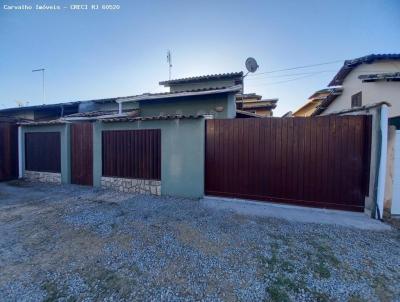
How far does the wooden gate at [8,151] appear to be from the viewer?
30.8 ft

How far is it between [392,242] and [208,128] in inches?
198

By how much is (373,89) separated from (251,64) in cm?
529

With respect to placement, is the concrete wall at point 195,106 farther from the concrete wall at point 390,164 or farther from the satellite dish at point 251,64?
the concrete wall at point 390,164

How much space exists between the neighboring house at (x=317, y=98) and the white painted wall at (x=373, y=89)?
16.5 inches

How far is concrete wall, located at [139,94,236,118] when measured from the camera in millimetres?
8992

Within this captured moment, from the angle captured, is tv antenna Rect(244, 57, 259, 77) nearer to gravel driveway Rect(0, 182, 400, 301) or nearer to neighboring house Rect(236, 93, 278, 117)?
neighboring house Rect(236, 93, 278, 117)

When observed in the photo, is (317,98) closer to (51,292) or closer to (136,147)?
(136,147)

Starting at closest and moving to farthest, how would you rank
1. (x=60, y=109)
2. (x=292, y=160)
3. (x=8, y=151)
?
(x=292, y=160)
(x=8, y=151)
(x=60, y=109)

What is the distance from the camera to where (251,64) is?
989cm

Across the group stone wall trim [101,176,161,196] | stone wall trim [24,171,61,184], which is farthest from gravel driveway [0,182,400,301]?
stone wall trim [24,171,61,184]

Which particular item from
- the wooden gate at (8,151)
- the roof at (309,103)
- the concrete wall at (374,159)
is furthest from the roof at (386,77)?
the wooden gate at (8,151)

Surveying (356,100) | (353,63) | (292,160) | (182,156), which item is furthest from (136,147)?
(353,63)

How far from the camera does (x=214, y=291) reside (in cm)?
257

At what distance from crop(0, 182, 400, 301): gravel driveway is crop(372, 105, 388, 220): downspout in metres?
0.76
